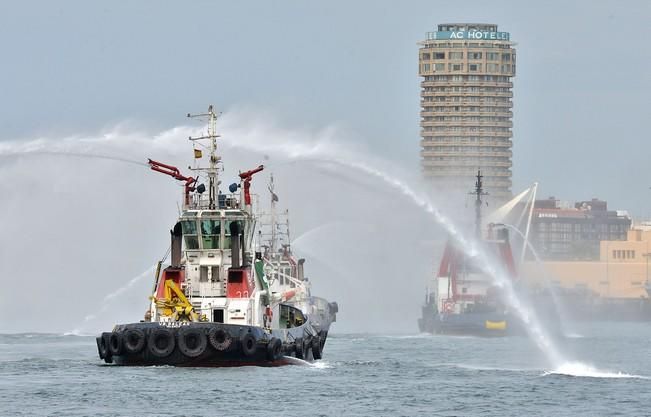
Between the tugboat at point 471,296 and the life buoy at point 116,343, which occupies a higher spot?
the tugboat at point 471,296

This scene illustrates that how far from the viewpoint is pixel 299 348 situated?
7362cm

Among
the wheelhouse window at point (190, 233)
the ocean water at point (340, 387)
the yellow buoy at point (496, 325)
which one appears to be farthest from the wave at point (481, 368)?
the yellow buoy at point (496, 325)

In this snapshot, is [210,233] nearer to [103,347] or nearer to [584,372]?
[103,347]

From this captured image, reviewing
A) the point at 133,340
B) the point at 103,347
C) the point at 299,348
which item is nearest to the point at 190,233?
the point at 133,340

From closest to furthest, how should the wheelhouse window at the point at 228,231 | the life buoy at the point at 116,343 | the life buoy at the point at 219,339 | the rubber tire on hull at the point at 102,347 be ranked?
the life buoy at the point at 219,339
the life buoy at the point at 116,343
the rubber tire on hull at the point at 102,347
the wheelhouse window at the point at 228,231

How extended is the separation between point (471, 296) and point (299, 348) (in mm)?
49472

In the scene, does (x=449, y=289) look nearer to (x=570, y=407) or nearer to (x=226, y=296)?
(x=226, y=296)

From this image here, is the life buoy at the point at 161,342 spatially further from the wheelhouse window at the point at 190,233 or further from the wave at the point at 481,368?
the wave at the point at 481,368

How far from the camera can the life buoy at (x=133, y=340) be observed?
222 ft

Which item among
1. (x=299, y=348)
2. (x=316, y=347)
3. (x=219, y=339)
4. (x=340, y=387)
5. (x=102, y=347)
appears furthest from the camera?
(x=316, y=347)

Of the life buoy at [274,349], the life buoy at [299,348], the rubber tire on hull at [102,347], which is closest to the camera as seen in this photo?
the life buoy at [274,349]

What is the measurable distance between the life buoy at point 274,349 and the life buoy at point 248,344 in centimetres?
71

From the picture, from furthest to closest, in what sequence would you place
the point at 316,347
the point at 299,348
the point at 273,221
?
the point at 273,221 → the point at 316,347 → the point at 299,348

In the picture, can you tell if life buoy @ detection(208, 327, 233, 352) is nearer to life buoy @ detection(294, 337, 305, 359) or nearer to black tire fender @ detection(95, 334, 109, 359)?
black tire fender @ detection(95, 334, 109, 359)
